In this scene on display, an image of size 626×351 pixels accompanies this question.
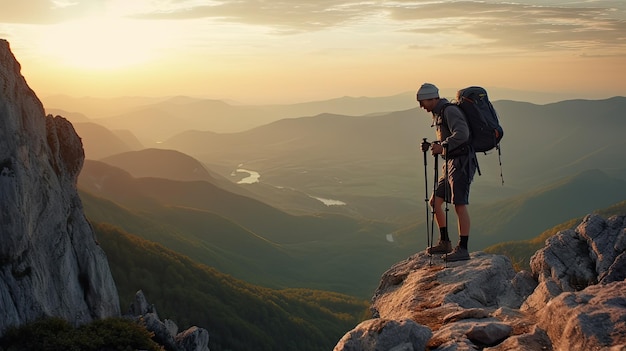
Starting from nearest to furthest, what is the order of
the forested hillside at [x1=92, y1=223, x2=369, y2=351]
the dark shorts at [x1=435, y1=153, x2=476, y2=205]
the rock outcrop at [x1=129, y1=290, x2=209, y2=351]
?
1. the dark shorts at [x1=435, y1=153, x2=476, y2=205]
2. the rock outcrop at [x1=129, y1=290, x2=209, y2=351]
3. the forested hillside at [x1=92, y1=223, x2=369, y2=351]

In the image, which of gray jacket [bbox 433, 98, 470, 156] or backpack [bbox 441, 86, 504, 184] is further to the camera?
backpack [bbox 441, 86, 504, 184]

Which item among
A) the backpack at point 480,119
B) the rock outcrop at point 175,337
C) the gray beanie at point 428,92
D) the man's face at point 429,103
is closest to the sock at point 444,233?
the backpack at point 480,119

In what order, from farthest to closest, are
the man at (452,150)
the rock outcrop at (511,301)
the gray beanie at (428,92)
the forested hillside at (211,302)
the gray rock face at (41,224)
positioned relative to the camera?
the forested hillside at (211,302), the gray rock face at (41,224), the gray beanie at (428,92), the man at (452,150), the rock outcrop at (511,301)

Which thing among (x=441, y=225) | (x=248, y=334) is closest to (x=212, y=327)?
(x=248, y=334)

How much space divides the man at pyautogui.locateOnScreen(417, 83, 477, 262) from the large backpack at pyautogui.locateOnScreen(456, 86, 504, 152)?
0.41m

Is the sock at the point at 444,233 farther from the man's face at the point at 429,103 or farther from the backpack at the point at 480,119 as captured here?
the man's face at the point at 429,103

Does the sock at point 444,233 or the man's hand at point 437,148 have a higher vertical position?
the man's hand at point 437,148

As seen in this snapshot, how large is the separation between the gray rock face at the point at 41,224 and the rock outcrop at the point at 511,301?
58.7ft

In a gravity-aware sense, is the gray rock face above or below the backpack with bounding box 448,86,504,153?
below

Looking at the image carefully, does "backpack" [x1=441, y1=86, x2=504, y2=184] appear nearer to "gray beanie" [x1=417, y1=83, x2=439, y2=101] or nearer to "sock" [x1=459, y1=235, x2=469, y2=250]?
"gray beanie" [x1=417, y1=83, x2=439, y2=101]

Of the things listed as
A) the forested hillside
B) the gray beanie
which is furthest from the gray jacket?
the forested hillside

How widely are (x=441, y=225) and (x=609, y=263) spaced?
572 centimetres

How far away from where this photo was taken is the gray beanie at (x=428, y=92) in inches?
706

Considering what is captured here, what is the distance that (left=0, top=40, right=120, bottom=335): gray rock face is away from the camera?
25.9 metres
